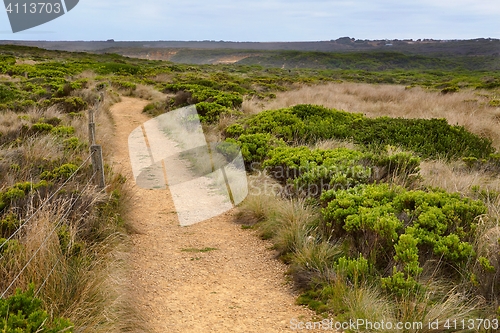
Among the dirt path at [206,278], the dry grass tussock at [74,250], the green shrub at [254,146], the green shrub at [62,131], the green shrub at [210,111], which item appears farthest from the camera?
the green shrub at [210,111]

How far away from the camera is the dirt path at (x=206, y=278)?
12.9ft

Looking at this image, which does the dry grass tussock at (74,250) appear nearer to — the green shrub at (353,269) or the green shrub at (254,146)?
the green shrub at (353,269)

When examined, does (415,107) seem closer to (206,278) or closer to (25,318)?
(206,278)

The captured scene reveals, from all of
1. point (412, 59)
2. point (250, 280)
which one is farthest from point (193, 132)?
point (412, 59)

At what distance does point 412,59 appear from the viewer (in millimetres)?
101562

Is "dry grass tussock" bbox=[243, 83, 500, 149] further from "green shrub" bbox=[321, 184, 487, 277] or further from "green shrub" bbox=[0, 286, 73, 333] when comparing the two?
"green shrub" bbox=[0, 286, 73, 333]

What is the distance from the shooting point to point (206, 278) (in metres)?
4.76

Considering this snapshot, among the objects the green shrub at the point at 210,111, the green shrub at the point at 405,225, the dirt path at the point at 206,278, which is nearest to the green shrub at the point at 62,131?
the dirt path at the point at 206,278

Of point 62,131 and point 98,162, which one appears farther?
point 62,131

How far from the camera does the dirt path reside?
3.92 metres

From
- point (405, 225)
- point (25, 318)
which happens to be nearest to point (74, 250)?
point (25, 318)

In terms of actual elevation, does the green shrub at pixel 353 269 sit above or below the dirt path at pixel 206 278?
above

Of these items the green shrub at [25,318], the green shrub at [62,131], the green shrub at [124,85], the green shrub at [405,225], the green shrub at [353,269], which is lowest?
the green shrub at [353,269]

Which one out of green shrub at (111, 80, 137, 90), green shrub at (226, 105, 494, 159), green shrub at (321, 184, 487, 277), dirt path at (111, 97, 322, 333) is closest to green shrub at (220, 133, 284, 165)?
green shrub at (226, 105, 494, 159)
